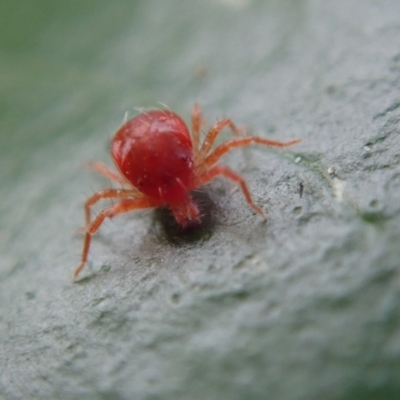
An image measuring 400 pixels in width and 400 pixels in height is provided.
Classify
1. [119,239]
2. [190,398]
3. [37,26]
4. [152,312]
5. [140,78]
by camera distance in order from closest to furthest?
[190,398] → [152,312] → [119,239] → [140,78] → [37,26]

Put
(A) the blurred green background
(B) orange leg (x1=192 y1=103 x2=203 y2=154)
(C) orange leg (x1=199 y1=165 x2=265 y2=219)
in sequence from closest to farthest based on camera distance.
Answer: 1. (A) the blurred green background
2. (C) orange leg (x1=199 y1=165 x2=265 y2=219)
3. (B) orange leg (x1=192 y1=103 x2=203 y2=154)

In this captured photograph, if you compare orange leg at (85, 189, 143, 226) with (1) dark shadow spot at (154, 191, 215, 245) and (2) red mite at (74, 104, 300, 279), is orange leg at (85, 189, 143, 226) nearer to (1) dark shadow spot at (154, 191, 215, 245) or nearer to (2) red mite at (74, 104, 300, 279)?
(2) red mite at (74, 104, 300, 279)

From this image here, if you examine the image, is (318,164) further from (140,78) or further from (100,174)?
(140,78)

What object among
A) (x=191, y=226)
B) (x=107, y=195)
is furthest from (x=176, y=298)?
(x=107, y=195)

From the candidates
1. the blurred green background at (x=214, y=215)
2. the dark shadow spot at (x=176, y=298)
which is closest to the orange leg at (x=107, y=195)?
the blurred green background at (x=214, y=215)

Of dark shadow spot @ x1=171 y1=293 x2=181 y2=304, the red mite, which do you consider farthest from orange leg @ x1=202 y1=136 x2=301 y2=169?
dark shadow spot @ x1=171 y1=293 x2=181 y2=304

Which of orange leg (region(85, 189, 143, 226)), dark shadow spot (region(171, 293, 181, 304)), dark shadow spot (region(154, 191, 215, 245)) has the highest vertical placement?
orange leg (region(85, 189, 143, 226))

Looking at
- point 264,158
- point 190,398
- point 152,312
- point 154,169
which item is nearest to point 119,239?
point 154,169
